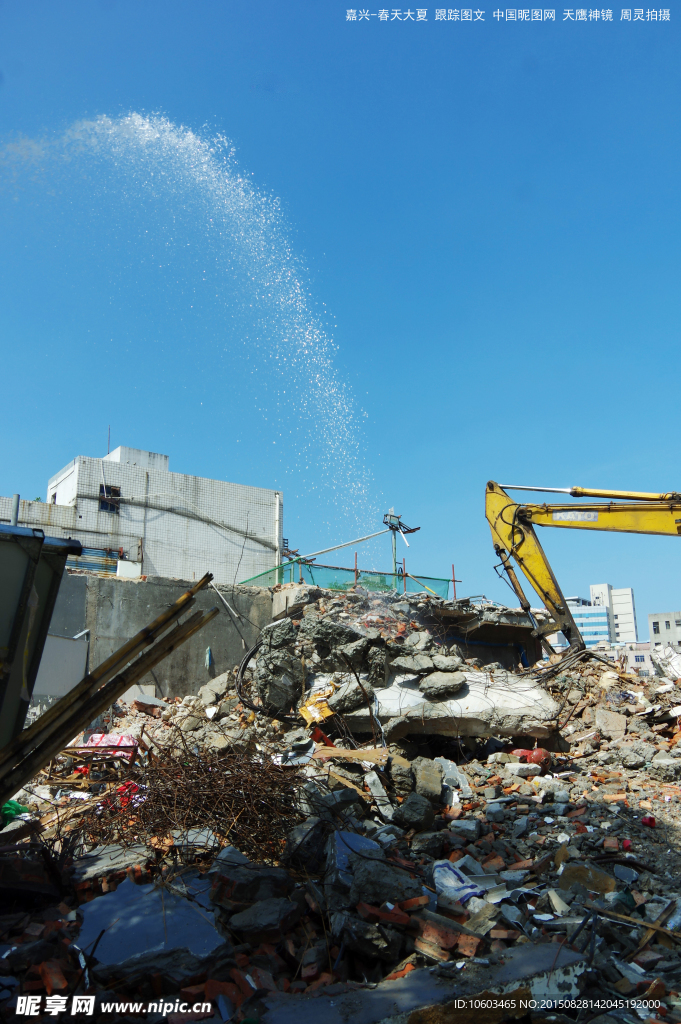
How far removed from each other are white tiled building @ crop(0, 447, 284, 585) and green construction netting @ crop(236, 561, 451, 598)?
849 cm

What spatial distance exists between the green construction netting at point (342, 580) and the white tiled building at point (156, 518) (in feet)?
27.9

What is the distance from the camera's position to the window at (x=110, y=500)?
2372cm

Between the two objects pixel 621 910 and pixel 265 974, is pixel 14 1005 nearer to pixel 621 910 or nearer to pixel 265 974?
pixel 265 974

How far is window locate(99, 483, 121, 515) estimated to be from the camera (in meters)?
23.7

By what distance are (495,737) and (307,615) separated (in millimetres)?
4063

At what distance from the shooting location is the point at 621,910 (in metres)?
4.64

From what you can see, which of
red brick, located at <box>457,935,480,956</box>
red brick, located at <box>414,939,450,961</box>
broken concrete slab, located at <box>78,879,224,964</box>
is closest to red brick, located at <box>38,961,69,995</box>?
broken concrete slab, located at <box>78,879,224,964</box>

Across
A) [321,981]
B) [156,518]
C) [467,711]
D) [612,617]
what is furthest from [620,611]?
[321,981]

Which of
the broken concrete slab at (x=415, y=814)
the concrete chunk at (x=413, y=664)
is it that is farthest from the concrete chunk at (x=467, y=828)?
the concrete chunk at (x=413, y=664)

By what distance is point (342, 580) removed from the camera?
1477 centimetres

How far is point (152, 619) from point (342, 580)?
4.11 meters

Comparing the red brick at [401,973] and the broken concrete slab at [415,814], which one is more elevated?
the broken concrete slab at [415,814]

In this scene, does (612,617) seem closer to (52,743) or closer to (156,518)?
(156,518)

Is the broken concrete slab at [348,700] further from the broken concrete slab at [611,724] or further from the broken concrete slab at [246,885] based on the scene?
the broken concrete slab at [246,885]
